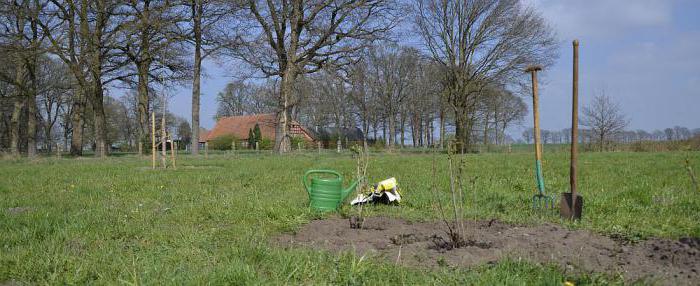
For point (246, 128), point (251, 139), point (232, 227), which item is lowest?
point (232, 227)

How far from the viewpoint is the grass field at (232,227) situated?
2932mm

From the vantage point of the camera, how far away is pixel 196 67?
25766 mm

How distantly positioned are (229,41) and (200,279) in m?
24.0

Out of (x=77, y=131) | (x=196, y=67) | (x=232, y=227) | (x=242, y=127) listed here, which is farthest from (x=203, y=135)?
(x=232, y=227)

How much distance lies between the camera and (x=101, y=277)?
2.99 m

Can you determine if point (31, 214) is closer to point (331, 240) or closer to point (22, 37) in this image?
point (331, 240)

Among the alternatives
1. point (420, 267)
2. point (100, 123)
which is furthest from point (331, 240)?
point (100, 123)

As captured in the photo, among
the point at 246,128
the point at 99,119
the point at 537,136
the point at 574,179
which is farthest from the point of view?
the point at 246,128

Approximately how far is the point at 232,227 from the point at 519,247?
8.23 feet

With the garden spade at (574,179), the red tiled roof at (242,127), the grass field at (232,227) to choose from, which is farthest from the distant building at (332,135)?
the garden spade at (574,179)

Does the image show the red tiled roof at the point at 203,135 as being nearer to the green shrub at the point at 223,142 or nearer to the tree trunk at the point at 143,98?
the green shrub at the point at 223,142

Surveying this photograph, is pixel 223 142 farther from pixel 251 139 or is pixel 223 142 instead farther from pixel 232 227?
pixel 232 227

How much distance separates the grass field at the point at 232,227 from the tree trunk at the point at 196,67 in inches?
692

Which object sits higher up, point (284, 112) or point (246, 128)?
point (246, 128)
